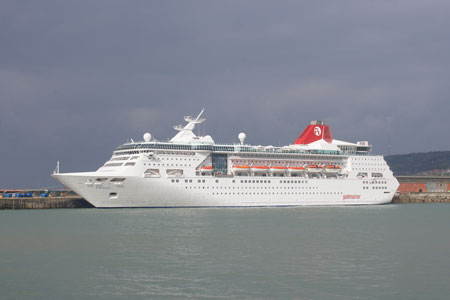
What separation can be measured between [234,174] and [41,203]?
18.6m

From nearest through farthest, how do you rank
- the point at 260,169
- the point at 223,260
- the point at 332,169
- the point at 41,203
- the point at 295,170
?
the point at 223,260 < the point at 260,169 < the point at 295,170 < the point at 41,203 < the point at 332,169

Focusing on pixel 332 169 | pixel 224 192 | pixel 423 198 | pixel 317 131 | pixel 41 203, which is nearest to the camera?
pixel 224 192

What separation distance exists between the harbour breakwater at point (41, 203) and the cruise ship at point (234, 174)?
24.5ft

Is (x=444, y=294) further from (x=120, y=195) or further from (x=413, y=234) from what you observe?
(x=120, y=195)

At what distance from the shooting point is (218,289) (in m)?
Result: 16.1

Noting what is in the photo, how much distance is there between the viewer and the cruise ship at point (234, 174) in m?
42.7

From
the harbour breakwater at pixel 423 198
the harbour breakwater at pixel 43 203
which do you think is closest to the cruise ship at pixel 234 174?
the harbour breakwater at pixel 43 203

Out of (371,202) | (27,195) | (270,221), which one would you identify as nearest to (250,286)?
(270,221)

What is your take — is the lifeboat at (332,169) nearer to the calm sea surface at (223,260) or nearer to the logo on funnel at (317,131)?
the logo on funnel at (317,131)

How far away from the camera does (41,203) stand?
51.7 meters

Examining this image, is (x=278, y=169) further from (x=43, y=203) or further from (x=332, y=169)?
(x=43, y=203)

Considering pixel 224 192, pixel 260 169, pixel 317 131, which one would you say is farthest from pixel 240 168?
pixel 317 131

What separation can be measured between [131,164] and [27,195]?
63.4 ft

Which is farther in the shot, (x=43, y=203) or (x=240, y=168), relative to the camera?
(x=43, y=203)
